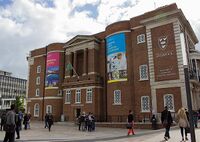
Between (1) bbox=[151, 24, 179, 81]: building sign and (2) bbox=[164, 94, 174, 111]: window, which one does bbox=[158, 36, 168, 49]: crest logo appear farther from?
(2) bbox=[164, 94, 174, 111]: window

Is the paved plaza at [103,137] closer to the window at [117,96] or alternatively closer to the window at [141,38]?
the window at [117,96]

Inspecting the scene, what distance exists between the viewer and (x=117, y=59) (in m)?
30.7

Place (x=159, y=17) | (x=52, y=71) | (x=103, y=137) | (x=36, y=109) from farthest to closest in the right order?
(x=36, y=109) < (x=52, y=71) < (x=159, y=17) < (x=103, y=137)

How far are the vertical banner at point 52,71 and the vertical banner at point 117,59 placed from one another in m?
12.0

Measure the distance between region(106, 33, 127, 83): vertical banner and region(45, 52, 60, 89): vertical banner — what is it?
1205cm

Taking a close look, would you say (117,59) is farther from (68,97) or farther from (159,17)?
(68,97)

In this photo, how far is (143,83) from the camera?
2783cm

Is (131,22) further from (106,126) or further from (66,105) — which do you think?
(66,105)

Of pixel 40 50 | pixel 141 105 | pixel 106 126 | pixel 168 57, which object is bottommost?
pixel 106 126

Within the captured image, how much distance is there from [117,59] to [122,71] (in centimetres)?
201

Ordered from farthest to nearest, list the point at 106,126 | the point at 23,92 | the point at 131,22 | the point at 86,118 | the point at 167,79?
the point at 23,92
the point at 131,22
the point at 106,126
the point at 167,79
the point at 86,118

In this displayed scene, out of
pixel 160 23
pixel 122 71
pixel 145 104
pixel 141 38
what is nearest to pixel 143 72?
pixel 122 71

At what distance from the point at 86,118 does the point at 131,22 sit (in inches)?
629

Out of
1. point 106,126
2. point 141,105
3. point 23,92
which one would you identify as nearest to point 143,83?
point 141,105
